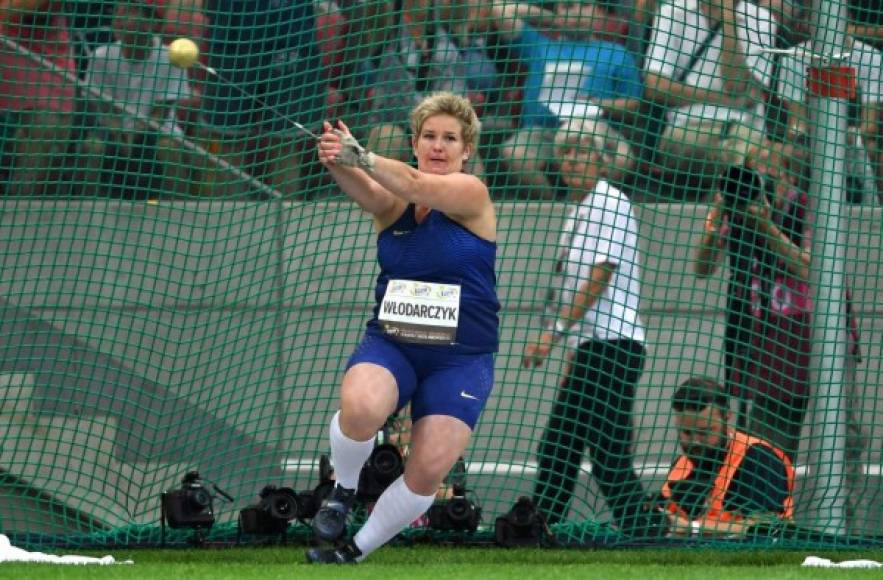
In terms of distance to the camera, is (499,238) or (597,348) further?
(499,238)

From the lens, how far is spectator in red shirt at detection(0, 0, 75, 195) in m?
7.80

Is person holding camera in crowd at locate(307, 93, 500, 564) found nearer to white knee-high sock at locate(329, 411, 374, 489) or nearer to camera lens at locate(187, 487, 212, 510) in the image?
white knee-high sock at locate(329, 411, 374, 489)

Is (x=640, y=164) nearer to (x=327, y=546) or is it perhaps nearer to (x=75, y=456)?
(x=327, y=546)

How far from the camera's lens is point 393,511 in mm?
5820

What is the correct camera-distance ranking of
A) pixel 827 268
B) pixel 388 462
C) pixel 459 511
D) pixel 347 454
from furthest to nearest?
1. pixel 827 268
2. pixel 459 511
3. pixel 388 462
4. pixel 347 454

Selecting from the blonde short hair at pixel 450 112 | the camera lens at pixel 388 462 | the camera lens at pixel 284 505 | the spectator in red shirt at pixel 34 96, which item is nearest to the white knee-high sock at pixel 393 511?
the camera lens at pixel 388 462

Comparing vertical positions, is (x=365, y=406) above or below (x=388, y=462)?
above

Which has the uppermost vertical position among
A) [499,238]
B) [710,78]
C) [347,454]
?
[710,78]

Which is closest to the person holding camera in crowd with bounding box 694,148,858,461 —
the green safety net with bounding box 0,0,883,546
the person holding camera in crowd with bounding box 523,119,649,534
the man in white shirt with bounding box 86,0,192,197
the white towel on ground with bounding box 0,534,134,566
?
the green safety net with bounding box 0,0,883,546

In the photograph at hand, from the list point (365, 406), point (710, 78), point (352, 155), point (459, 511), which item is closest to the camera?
point (352, 155)

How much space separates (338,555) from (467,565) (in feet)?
1.64

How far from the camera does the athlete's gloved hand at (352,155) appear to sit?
215 inches

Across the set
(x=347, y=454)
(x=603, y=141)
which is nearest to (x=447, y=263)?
(x=347, y=454)

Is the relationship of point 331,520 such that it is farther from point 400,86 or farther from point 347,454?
point 400,86
